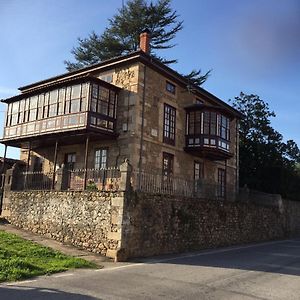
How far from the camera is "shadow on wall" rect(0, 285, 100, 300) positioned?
8.60 m

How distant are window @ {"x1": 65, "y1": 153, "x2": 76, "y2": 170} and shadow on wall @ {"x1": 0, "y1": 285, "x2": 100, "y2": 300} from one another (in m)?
16.0

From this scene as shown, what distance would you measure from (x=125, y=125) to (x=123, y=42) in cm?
1946

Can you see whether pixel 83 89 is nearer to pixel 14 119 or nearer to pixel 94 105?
pixel 94 105

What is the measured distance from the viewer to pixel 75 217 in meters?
18.0

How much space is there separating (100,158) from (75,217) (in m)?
6.35

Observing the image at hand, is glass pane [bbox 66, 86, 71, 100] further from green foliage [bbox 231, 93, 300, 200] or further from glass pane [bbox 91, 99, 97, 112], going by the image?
green foliage [bbox 231, 93, 300, 200]

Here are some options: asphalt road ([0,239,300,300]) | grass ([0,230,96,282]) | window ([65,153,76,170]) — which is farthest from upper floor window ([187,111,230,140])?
grass ([0,230,96,282])

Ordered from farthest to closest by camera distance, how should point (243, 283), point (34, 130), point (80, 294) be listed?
point (34, 130)
point (243, 283)
point (80, 294)

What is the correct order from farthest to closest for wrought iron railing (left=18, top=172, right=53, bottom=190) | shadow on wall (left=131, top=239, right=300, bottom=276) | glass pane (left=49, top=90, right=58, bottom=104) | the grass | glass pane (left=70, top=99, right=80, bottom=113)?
glass pane (left=49, top=90, right=58, bottom=104)
wrought iron railing (left=18, top=172, right=53, bottom=190)
glass pane (left=70, top=99, right=80, bottom=113)
shadow on wall (left=131, top=239, right=300, bottom=276)
the grass

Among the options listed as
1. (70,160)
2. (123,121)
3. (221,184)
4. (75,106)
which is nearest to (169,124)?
(123,121)

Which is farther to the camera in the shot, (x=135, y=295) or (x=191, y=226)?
(x=191, y=226)

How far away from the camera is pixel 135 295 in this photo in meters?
9.09

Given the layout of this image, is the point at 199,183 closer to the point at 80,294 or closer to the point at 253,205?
the point at 253,205

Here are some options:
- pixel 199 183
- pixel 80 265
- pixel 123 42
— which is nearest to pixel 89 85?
pixel 199 183
